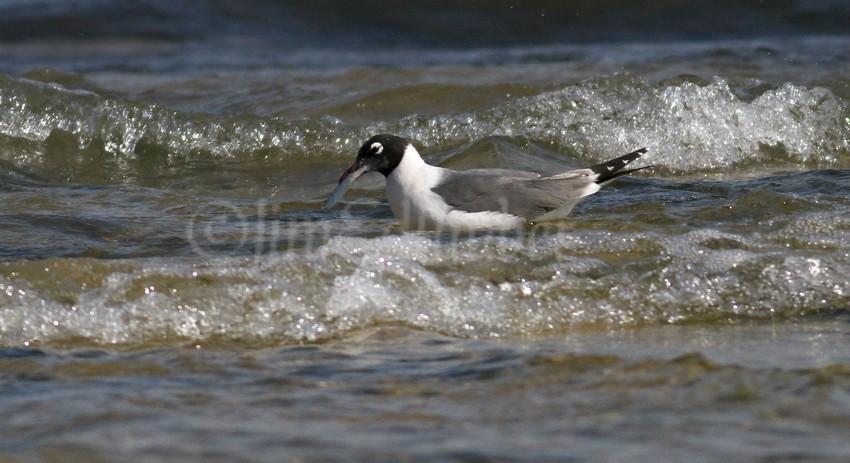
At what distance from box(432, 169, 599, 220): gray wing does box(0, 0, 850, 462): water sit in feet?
0.45

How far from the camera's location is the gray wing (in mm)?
5613

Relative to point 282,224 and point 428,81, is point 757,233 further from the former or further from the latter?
point 428,81

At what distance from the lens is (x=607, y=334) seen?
4.16m

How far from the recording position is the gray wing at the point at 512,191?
221 inches

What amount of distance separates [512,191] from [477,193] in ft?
0.61

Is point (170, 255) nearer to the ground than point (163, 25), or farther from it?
nearer to the ground

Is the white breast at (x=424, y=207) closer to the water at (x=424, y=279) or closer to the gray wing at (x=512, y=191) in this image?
the gray wing at (x=512, y=191)

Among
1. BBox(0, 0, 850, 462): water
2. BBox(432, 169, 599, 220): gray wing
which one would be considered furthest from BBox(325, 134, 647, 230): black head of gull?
BBox(0, 0, 850, 462): water

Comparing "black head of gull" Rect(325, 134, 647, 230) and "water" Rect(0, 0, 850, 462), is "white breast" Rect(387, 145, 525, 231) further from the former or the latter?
"water" Rect(0, 0, 850, 462)

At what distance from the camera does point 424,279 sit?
14.6 feet

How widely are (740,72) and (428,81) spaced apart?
272 cm

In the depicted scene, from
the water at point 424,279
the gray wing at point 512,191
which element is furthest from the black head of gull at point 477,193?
the water at point 424,279

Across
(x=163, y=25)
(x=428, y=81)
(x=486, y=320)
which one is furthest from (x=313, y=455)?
(x=163, y=25)

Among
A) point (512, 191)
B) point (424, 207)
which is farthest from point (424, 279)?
point (512, 191)
